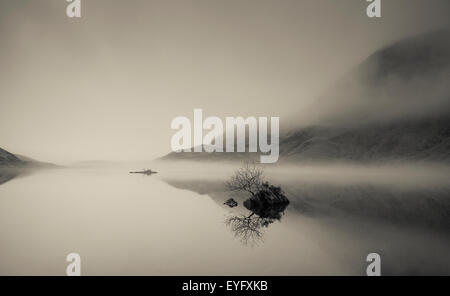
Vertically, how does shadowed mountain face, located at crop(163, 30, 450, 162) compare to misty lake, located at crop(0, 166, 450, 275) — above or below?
above

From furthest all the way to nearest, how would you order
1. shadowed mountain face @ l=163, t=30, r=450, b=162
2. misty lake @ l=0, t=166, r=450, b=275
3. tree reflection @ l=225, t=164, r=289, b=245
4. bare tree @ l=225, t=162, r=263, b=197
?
shadowed mountain face @ l=163, t=30, r=450, b=162 → bare tree @ l=225, t=162, r=263, b=197 → tree reflection @ l=225, t=164, r=289, b=245 → misty lake @ l=0, t=166, r=450, b=275

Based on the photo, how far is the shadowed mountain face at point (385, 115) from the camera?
9175 centimetres

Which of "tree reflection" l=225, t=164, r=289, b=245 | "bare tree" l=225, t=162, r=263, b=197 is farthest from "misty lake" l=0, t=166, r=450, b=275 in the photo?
"bare tree" l=225, t=162, r=263, b=197

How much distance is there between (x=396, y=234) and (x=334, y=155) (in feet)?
324

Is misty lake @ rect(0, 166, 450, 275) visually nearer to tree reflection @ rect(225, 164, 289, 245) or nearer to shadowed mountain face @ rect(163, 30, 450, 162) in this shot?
tree reflection @ rect(225, 164, 289, 245)

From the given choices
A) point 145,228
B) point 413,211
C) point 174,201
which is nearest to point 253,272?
point 145,228

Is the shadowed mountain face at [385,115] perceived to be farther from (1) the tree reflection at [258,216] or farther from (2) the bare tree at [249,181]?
(1) the tree reflection at [258,216]

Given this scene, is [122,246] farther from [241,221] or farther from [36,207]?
[36,207]

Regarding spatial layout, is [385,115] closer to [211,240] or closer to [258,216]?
[258,216]

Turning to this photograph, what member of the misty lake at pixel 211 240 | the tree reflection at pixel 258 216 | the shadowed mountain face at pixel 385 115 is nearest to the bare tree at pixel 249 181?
the tree reflection at pixel 258 216

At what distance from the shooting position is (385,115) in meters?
108

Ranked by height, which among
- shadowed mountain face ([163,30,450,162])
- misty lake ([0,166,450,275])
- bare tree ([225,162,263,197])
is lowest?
misty lake ([0,166,450,275])

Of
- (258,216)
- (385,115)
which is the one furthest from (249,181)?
(385,115)

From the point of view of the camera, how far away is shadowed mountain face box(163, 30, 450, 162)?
91750 mm
